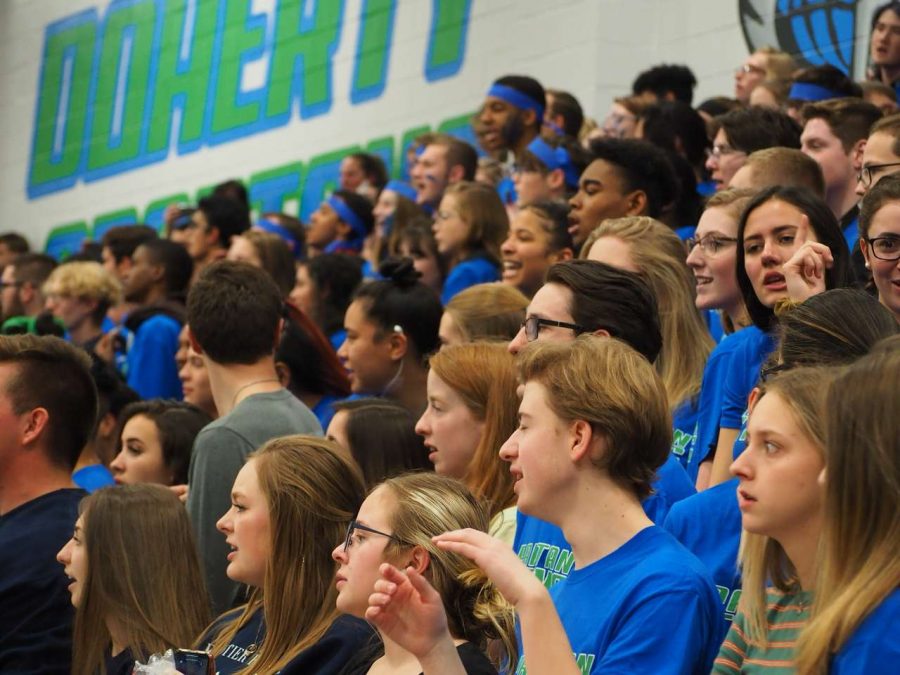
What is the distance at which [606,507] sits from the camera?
2.91m

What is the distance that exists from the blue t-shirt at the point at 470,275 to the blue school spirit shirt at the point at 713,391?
9.21 feet

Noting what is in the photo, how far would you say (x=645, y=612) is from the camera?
271 cm

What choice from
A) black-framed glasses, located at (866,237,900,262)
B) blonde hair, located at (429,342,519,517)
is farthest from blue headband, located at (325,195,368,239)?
black-framed glasses, located at (866,237,900,262)

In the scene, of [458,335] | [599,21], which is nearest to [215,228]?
[599,21]

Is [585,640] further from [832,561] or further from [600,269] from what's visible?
[600,269]

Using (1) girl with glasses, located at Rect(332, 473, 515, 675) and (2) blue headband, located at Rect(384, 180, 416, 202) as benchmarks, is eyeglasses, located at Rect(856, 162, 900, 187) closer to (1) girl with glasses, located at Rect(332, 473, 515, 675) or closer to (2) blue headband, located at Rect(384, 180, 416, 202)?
(1) girl with glasses, located at Rect(332, 473, 515, 675)

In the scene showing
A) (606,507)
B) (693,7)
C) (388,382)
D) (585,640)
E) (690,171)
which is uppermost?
(693,7)

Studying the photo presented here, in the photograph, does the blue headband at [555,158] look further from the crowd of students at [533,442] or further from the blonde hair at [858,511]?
the blonde hair at [858,511]

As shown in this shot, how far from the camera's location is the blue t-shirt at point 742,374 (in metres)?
3.69

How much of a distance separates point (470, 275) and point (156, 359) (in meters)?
1.52

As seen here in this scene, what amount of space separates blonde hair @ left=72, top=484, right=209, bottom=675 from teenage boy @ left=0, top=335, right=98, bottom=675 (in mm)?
94

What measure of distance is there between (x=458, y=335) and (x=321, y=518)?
53.0 inches

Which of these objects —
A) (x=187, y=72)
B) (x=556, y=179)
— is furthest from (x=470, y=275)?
(x=187, y=72)

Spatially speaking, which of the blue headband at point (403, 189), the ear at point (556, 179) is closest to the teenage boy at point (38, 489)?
the ear at point (556, 179)
